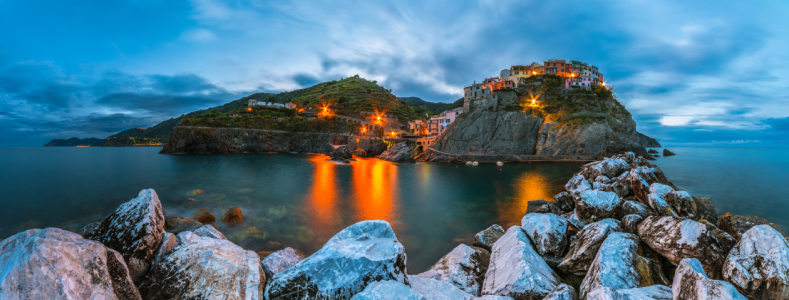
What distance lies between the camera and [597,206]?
8328 mm

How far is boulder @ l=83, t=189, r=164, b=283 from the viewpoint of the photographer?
13.7ft

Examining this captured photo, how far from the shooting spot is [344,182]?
3225 cm

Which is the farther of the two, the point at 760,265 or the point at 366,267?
the point at 366,267

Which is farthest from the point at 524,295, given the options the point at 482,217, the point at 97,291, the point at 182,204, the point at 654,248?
the point at 182,204

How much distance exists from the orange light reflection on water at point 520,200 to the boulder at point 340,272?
38.4 feet

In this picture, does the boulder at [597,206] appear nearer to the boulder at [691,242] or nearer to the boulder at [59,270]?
the boulder at [691,242]

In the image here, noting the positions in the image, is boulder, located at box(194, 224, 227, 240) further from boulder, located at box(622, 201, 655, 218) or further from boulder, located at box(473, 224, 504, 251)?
boulder, located at box(622, 201, 655, 218)

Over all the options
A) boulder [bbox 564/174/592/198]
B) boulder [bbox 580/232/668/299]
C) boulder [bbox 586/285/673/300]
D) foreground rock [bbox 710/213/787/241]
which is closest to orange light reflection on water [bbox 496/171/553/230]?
boulder [bbox 564/174/592/198]

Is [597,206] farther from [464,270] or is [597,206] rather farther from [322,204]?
[322,204]

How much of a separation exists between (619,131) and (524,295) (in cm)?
6879

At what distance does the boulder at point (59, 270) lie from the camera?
284 centimetres

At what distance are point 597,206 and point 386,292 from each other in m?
7.75

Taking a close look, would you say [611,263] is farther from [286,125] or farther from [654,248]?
[286,125]

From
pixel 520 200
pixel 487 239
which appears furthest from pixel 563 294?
pixel 520 200
